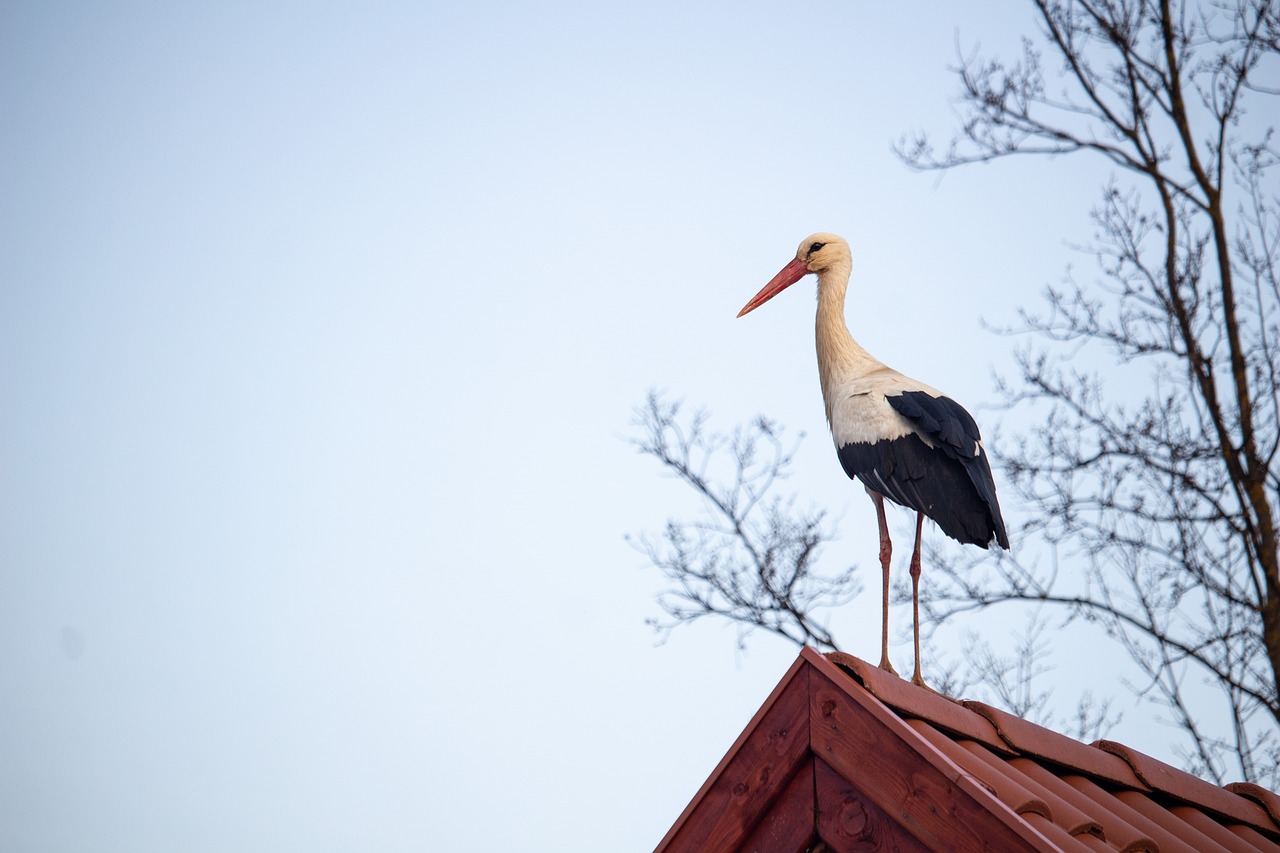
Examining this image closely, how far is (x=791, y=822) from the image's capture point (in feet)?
9.16

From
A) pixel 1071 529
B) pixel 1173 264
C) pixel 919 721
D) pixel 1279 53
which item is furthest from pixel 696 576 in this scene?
pixel 919 721

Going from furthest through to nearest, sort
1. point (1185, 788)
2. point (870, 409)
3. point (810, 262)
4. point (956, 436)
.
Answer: point (810, 262) < point (870, 409) < point (956, 436) < point (1185, 788)

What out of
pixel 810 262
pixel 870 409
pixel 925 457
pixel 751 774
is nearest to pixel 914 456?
pixel 925 457

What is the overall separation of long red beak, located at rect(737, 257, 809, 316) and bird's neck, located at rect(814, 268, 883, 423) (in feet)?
0.59

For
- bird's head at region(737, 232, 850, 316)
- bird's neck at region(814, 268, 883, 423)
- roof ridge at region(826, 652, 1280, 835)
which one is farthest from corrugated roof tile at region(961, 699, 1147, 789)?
bird's head at region(737, 232, 850, 316)

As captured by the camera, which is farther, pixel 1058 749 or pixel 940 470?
pixel 940 470

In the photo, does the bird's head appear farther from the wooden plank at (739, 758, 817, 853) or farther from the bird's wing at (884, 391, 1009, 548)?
the wooden plank at (739, 758, 817, 853)

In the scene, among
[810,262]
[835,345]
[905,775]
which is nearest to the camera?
[905,775]

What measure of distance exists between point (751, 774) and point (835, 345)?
155 inches

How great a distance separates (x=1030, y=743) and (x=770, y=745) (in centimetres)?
107

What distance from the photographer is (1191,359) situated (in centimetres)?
988

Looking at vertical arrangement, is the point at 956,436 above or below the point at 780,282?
below

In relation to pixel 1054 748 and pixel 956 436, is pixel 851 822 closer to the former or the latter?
pixel 1054 748

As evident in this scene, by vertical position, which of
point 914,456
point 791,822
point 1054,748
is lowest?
point 791,822
